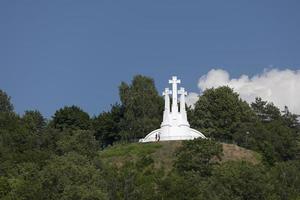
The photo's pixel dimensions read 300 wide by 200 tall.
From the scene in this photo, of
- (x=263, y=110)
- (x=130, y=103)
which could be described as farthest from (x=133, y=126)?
(x=263, y=110)

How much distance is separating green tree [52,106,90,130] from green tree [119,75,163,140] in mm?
6881

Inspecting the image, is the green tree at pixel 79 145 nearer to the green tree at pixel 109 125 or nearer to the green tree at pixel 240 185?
the green tree at pixel 240 185

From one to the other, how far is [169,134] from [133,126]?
961cm

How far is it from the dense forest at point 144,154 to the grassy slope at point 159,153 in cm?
100

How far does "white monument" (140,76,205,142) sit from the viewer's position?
97.0 m

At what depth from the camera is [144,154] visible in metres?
90.8

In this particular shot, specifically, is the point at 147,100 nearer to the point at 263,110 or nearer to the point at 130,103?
the point at 130,103

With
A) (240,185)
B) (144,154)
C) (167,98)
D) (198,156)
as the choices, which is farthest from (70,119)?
(240,185)

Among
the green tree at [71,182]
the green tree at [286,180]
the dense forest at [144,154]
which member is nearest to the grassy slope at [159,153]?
the dense forest at [144,154]

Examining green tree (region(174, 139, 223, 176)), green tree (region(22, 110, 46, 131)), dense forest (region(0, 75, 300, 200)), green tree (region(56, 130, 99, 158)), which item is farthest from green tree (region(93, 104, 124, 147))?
green tree (region(174, 139, 223, 176))

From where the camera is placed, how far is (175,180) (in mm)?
64375

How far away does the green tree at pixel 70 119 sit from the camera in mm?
111125

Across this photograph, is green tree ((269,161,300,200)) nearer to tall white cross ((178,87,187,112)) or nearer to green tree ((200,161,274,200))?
green tree ((200,161,274,200))

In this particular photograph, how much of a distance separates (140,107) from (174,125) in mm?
11314
